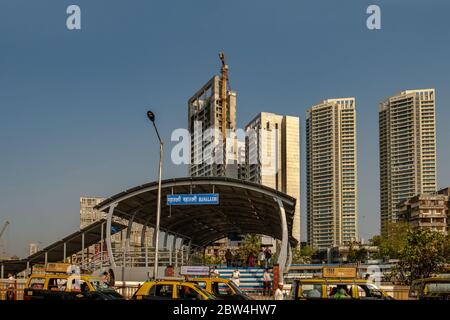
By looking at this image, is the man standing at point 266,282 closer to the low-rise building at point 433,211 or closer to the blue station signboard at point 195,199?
the blue station signboard at point 195,199

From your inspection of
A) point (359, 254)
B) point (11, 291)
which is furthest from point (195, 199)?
point (359, 254)

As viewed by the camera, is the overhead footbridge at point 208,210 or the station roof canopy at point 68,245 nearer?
the overhead footbridge at point 208,210

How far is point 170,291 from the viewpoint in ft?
62.0

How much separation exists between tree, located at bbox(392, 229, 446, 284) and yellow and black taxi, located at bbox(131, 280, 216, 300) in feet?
130

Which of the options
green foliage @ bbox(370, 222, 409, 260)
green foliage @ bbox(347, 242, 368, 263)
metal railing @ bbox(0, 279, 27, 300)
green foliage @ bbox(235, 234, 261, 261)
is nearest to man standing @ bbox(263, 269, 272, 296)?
metal railing @ bbox(0, 279, 27, 300)

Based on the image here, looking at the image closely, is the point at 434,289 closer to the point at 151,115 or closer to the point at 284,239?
the point at 151,115

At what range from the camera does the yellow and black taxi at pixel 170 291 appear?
1838 cm

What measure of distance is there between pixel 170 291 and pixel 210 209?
37.6m

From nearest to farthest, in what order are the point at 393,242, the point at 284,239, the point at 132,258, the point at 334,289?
the point at 334,289 < the point at 284,239 < the point at 132,258 < the point at 393,242

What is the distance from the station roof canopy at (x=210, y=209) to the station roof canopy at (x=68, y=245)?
119 inches

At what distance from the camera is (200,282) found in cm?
2047

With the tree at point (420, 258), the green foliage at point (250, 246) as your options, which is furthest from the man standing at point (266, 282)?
the green foliage at point (250, 246)

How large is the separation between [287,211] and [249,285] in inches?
257
